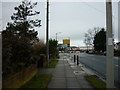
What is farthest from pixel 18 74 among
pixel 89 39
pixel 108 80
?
pixel 89 39

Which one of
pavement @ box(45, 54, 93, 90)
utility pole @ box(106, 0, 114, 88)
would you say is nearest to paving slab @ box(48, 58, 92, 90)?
pavement @ box(45, 54, 93, 90)

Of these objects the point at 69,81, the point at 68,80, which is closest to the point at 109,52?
the point at 69,81

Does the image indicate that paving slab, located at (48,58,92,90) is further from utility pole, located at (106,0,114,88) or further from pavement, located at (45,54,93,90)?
utility pole, located at (106,0,114,88)

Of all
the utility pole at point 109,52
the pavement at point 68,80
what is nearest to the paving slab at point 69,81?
the pavement at point 68,80

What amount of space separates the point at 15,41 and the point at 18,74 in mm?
1639

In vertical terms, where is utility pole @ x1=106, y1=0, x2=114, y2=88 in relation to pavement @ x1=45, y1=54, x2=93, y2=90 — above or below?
above

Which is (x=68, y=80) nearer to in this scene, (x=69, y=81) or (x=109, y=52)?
(x=69, y=81)

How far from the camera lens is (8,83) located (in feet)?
25.0

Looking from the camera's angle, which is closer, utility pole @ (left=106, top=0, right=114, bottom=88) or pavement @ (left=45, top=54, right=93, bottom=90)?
utility pole @ (left=106, top=0, right=114, bottom=88)

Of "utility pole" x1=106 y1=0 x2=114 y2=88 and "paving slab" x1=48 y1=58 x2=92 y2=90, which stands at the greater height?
"utility pole" x1=106 y1=0 x2=114 y2=88

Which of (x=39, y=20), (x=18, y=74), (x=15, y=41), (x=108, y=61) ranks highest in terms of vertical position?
(x=39, y=20)

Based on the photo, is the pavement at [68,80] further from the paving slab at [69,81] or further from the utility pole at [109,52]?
the utility pole at [109,52]

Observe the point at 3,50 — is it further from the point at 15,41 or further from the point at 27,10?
the point at 27,10

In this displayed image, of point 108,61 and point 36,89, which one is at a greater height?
point 108,61
